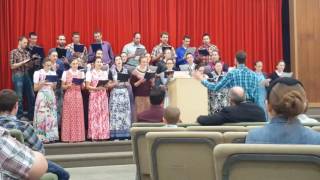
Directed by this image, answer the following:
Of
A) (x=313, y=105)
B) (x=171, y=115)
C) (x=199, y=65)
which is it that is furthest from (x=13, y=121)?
(x=313, y=105)

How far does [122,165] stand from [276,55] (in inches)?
213

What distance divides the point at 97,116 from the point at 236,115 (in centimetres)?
323

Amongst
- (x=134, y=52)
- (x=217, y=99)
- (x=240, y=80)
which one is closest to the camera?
(x=240, y=80)

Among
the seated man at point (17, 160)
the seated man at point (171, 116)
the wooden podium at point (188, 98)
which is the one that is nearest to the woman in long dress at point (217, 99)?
the wooden podium at point (188, 98)

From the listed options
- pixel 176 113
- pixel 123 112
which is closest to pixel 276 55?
pixel 123 112

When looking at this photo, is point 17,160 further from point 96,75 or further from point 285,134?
point 96,75

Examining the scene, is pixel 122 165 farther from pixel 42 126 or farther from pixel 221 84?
pixel 221 84

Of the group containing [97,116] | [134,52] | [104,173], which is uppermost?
[134,52]

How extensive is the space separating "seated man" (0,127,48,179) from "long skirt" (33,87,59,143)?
15.0 feet

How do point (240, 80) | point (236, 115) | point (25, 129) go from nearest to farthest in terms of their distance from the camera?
point (25, 129)
point (236, 115)
point (240, 80)

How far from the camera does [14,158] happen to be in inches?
68.7

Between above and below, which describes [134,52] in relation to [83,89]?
above

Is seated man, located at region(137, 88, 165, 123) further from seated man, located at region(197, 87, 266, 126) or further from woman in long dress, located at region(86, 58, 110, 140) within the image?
woman in long dress, located at region(86, 58, 110, 140)

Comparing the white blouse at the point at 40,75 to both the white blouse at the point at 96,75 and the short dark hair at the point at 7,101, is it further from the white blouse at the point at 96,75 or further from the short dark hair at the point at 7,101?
the short dark hair at the point at 7,101
